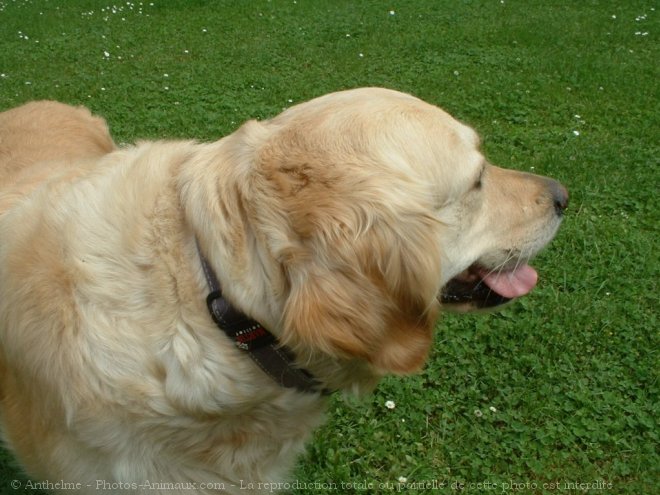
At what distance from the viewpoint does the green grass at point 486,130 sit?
3287mm

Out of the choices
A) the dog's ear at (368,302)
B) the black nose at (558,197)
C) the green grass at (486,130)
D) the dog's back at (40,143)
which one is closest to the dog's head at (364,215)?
the dog's ear at (368,302)

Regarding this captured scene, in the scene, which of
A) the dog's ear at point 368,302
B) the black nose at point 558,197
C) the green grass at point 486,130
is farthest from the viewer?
the green grass at point 486,130

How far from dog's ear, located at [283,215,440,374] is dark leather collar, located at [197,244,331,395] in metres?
0.10

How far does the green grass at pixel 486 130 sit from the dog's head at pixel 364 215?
4.99ft

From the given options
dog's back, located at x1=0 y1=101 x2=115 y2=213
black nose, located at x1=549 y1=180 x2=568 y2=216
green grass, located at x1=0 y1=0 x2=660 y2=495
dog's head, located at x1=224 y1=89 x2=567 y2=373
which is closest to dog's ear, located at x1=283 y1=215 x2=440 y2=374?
dog's head, located at x1=224 y1=89 x2=567 y2=373

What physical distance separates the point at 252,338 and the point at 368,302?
35 cm

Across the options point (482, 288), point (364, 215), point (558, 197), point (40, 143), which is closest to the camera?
point (364, 215)

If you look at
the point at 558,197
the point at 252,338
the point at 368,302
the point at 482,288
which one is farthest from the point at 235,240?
the point at 558,197

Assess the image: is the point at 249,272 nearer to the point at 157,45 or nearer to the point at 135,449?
the point at 135,449

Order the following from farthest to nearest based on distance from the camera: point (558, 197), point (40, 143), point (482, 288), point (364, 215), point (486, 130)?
1. point (486, 130)
2. point (40, 143)
3. point (558, 197)
4. point (482, 288)
5. point (364, 215)

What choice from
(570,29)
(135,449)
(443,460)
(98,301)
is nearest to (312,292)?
(98,301)

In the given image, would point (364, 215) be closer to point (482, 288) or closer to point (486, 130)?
point (482, 288)

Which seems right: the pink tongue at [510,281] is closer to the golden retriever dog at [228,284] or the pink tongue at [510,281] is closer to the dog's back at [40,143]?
the golden retriever dog at [228,284]

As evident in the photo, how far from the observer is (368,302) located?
1.75 meters
